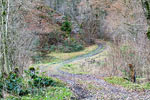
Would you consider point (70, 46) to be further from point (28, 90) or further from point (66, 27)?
point (28, 90)

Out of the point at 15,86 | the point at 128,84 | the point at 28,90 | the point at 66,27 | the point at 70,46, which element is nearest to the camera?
the point at 28,90

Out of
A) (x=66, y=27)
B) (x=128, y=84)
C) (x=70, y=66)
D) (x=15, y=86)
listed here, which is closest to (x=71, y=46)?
(x=66, y=27)

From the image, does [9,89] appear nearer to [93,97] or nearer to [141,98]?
[93,97]

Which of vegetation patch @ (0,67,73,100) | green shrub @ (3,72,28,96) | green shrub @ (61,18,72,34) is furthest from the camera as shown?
green shrub @ (61,18,72,34)

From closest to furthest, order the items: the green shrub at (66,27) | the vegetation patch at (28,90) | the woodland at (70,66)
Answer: the vegetation patch at (28,90)
the woodland at (70,66)
the green shrub at (66,27)

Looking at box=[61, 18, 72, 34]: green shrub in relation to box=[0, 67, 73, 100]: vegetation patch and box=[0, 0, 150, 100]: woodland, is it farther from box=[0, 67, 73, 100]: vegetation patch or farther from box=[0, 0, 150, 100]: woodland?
box=[0, 67, 73, 100]: vegetation patch

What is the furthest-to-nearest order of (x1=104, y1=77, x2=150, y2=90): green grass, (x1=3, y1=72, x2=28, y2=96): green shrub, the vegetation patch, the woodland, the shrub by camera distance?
1. the shrub
2. (x1=104, y1=77, x2=150, y2=90): green grass
3. the woodland
4. (x1=3, y1=72, x2=28, y2=96): green shrub
5. the vegetation patch

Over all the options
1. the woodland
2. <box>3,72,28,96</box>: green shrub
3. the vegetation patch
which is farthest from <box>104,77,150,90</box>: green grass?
<box>3,72,28,96</box>: green shrub

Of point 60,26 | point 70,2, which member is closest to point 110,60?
point 60,26

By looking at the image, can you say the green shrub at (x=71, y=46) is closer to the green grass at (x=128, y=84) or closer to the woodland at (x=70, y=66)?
the woodland at (x=70, y=66)

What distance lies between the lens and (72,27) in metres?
47.0

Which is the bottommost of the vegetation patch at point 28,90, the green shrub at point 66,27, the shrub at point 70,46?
the shrub at point 70,46

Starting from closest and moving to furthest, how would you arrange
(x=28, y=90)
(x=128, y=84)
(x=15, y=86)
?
Answer: 1. (x=28, y=90)
2. (x=15, y=86)
3. (x=128, y=84)

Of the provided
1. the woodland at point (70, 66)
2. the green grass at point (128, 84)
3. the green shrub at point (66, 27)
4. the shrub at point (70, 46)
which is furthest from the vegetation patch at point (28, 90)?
the green shrub at point (66, 27)
